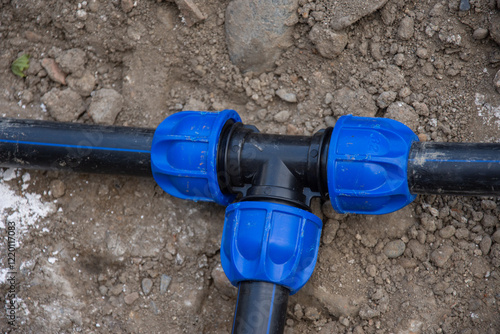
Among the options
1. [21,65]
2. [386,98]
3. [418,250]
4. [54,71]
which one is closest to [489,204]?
[418,250]

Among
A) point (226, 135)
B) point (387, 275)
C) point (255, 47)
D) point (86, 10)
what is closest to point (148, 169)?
point (226, 135)

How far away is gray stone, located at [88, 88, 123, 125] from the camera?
226cm

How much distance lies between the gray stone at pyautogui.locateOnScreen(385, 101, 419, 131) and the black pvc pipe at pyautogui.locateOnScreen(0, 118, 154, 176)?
3.28 feet

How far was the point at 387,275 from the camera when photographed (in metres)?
1.97

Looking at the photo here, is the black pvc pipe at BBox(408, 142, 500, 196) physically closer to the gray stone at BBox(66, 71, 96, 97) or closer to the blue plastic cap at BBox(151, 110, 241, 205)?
the blue plastic cap at BBox(151, 110, 241, 205)

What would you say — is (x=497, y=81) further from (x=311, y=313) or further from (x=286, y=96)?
(x=311, y=313)

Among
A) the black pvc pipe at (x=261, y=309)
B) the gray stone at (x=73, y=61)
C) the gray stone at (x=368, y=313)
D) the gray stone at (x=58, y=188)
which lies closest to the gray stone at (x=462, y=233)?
the gray stone at (x=368, y=313)

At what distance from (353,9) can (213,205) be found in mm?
1024

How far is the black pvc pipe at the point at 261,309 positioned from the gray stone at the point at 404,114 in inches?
33.8

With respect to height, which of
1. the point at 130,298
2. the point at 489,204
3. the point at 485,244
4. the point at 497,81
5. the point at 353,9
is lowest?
the point at 130,298

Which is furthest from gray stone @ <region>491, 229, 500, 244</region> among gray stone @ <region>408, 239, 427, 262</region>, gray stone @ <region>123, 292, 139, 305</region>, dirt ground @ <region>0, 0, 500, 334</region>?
gray stone @ <region>123, 292, 139, 305</region>

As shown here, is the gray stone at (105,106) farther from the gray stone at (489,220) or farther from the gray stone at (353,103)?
the gray stone at (489,220)

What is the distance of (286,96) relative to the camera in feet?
7.22

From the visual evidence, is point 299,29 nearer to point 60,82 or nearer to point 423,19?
point 423,19
